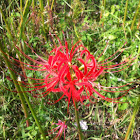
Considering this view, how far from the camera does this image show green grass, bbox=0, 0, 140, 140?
1938 mm

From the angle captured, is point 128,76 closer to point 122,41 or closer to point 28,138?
point 122,41

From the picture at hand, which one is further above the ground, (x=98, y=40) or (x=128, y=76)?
(x=98, y=40)

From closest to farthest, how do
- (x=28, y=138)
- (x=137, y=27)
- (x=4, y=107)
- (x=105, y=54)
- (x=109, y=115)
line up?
(x=28, y=138), (x=4, y=107), (x=109, y=115), (x=105, y=54), (x=137, y=27)

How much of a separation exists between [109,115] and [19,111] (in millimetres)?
997


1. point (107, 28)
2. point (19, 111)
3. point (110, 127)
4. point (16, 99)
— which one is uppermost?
point (107, 28)

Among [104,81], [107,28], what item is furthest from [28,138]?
[107,28]

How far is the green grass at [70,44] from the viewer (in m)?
1.94

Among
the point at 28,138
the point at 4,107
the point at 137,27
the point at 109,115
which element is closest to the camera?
the point at 28,138

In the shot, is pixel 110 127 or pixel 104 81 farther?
pixel 104 81

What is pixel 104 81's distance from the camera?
2158 millimetres

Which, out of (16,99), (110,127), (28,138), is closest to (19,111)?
(16,99)

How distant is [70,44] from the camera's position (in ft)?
8.11

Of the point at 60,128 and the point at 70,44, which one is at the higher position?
the point at 70,44

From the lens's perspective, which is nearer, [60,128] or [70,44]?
[60,128]
